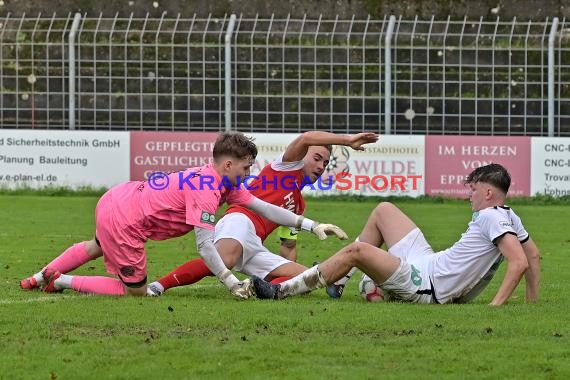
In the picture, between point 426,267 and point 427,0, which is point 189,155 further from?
point 426,267

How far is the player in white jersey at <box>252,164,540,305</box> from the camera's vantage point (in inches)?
395

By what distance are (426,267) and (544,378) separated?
325 centimetres

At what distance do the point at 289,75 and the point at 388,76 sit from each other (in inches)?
76.4

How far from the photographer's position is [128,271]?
10508mm

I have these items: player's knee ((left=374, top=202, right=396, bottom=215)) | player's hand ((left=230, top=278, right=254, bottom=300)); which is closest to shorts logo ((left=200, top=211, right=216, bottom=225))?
player's hand ((left=230, top=278, right=254, bottom=300))

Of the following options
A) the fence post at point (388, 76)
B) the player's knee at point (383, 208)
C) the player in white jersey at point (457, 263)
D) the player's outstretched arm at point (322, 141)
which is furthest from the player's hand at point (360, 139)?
the fence post at point (388, 76)

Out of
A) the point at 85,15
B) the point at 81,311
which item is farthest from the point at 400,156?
the point at 81,311

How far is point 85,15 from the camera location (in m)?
27.1

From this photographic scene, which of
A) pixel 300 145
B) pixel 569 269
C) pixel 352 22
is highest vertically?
pixel 352 22

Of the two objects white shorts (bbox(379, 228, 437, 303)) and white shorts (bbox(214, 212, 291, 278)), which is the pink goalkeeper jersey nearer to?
white shorts (bbox(214, 212, 291, 278))

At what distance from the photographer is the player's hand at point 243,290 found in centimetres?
1029

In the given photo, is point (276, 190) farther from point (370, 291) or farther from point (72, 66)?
point (72, 66)

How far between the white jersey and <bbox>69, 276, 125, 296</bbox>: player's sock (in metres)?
2.53

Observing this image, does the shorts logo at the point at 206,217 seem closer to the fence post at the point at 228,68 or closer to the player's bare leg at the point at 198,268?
the player's bare leg at the point at 198,268
